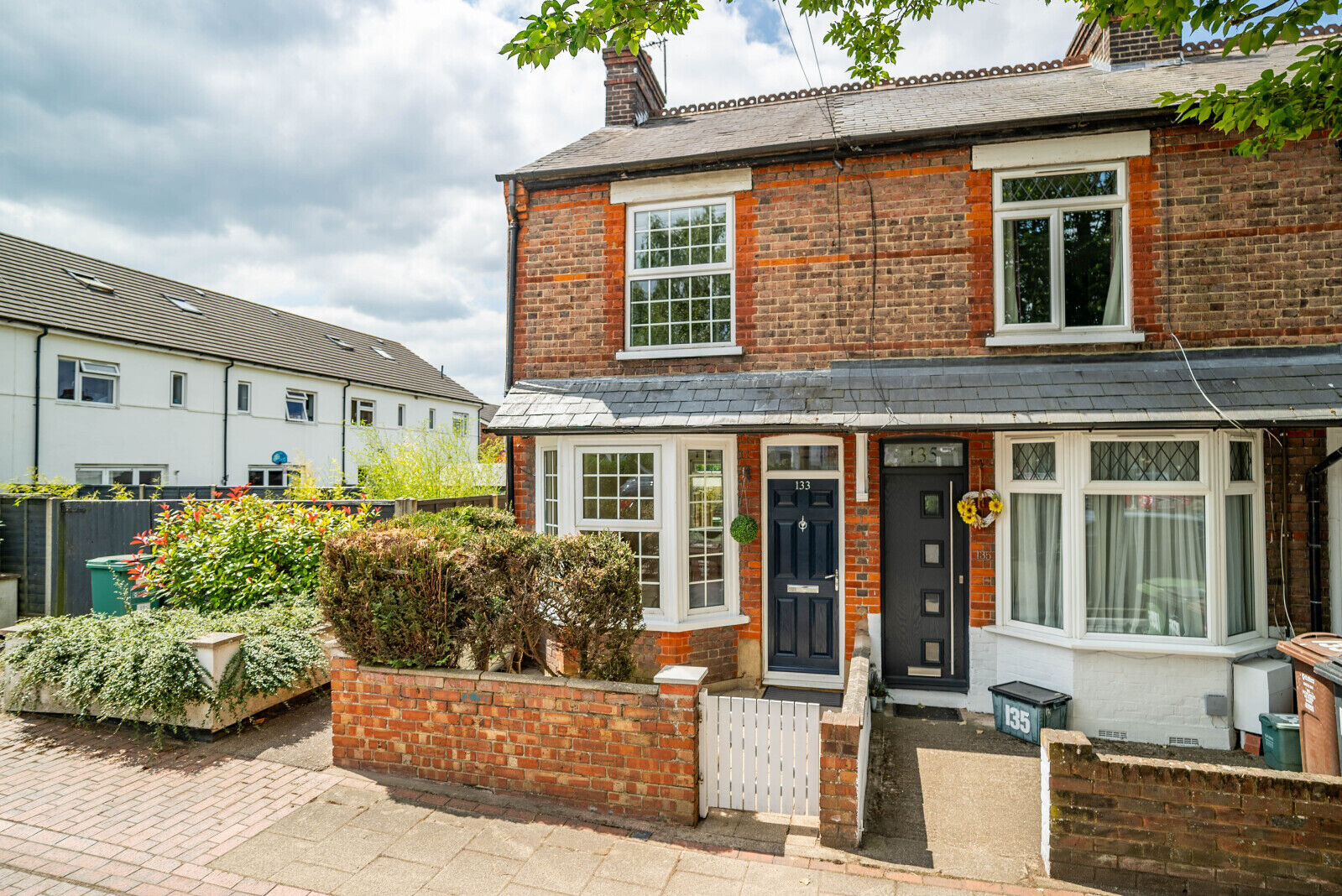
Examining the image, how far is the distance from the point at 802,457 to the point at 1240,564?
404 cm

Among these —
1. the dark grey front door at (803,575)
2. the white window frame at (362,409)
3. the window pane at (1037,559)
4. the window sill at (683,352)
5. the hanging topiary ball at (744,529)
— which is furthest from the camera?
the white window frame at (362,409)

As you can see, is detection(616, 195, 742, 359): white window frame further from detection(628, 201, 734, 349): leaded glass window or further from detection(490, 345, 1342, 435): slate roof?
detection(490, 345, 1342, 435): slate roof

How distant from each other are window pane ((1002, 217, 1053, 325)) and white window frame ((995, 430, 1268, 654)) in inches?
50.1

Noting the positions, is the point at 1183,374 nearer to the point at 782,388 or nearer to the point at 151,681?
the point at 782,388

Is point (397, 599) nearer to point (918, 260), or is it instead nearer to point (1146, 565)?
point (918, 260)

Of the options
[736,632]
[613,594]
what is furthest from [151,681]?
[736,632]

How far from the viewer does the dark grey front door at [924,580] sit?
6746 millimetres

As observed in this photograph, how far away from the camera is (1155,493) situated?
19.7 feet

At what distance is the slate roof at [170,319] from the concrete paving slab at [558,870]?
17930 millimetres

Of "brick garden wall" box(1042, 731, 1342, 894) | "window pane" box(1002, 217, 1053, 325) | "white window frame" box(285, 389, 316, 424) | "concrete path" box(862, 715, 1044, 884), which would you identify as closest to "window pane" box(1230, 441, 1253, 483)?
"window pane" box(1002, 217, 1053, 325)

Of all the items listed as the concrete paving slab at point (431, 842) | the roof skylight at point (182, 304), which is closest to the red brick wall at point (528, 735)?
the concrete paving slab at point (431, 842)

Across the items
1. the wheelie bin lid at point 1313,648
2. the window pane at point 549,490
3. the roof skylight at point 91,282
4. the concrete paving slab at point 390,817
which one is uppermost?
the roof skylight at point 91,282

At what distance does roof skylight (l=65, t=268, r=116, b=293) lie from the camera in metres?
18.1

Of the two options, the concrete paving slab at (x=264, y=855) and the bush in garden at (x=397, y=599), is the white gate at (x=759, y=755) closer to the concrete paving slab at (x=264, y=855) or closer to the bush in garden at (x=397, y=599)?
the bush in garden at (x=397, y=599)
